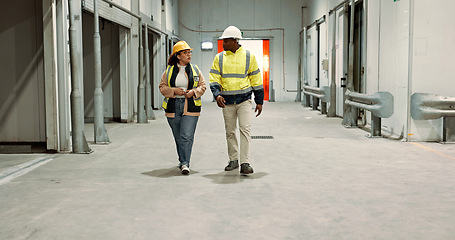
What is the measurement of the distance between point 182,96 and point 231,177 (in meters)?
1.18

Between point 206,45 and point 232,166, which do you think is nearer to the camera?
point 232,166

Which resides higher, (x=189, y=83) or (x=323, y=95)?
(x=189, y=83)

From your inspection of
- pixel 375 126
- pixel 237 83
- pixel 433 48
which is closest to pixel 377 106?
pixel 375 126

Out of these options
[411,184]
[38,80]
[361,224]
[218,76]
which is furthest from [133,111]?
[361,224]

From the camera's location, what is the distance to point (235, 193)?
524 centimetres

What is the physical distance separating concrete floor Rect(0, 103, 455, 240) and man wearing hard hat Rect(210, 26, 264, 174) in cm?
55

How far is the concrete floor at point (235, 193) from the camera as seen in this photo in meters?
3.99

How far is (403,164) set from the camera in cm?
689

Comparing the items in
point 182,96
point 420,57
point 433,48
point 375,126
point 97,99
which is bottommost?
point 375,126

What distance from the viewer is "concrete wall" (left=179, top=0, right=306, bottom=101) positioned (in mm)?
23172

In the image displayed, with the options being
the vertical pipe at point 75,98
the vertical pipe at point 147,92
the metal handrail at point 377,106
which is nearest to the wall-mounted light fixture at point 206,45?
the vertical pipe at point 147,92

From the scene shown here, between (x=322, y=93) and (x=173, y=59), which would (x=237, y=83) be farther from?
(x=322, y=93)

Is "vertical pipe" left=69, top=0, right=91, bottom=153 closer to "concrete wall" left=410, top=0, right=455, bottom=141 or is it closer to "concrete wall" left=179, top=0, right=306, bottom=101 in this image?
"concrete wall" left=410, top=0, right=455, bottom=141

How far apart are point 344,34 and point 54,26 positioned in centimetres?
792
